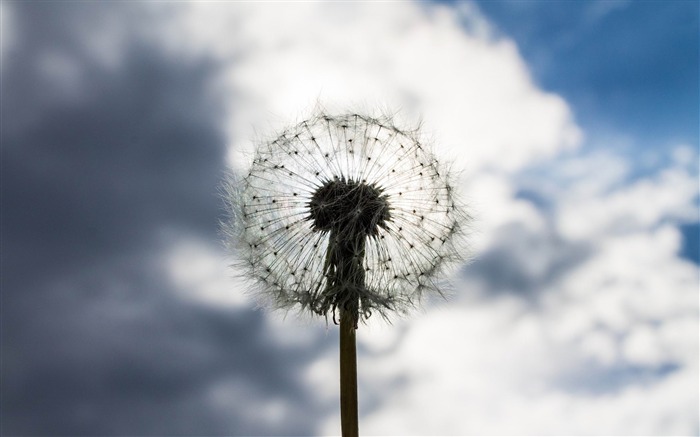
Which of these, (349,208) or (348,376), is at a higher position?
(349,208)

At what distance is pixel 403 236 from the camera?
10078 mm

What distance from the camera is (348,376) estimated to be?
9859 millimetres

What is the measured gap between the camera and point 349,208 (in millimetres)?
9797

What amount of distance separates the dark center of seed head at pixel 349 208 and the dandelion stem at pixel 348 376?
44.8 inches

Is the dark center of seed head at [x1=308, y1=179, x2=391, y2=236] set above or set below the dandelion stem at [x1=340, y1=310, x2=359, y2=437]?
above

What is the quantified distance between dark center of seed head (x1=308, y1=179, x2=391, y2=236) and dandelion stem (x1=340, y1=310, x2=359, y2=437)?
114cm

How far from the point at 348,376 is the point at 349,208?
7.34ft

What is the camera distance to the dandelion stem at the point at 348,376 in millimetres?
9766

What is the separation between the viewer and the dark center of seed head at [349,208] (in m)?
9.76

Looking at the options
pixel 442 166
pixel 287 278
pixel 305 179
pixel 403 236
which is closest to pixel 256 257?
pixel 287 278

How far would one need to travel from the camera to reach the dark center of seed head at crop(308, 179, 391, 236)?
32.0 ft

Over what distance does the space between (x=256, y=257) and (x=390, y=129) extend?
262 centimetres

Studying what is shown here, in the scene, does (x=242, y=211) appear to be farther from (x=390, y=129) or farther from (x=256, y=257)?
(x=390, y=129)

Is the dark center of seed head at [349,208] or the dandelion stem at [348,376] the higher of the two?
the dark center of seed head at [349,208]
